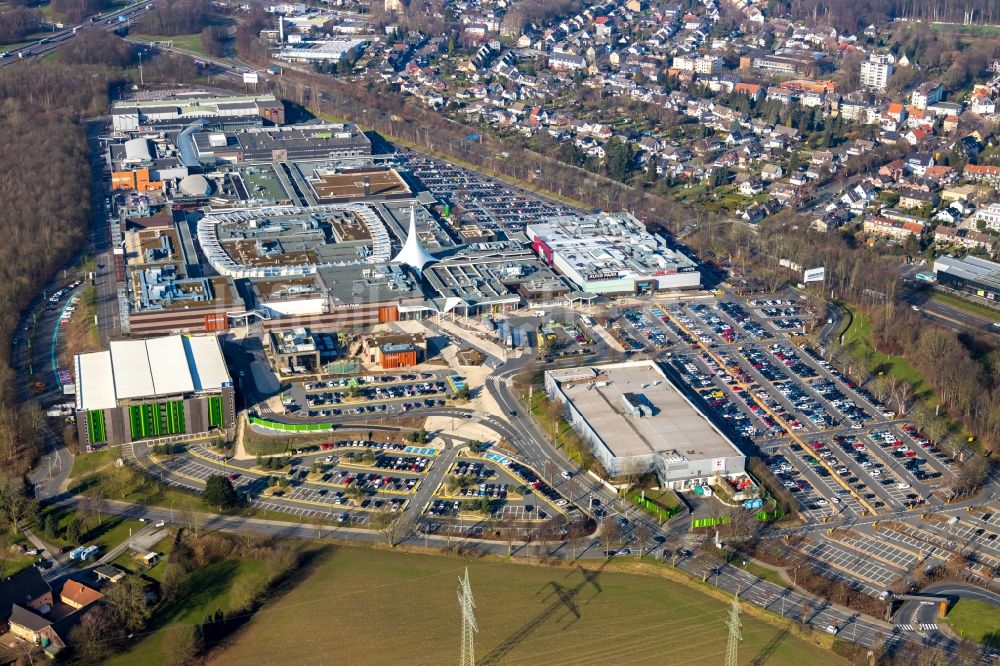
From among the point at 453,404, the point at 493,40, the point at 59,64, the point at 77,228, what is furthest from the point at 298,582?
the point at 493,40

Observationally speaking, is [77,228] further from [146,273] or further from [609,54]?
[609,54]

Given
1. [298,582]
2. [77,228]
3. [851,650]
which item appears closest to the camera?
[851,650]

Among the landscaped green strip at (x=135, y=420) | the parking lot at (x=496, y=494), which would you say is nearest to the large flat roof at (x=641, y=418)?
the parking lot at (x=496, y=494)

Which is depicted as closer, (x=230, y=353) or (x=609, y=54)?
(x=230, y=353)

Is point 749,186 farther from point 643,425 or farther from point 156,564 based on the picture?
point 156,564

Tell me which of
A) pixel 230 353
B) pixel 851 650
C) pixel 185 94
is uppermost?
pixel 185 94

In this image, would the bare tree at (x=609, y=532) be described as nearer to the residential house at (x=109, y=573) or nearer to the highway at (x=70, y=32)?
the residential house at (x=109, y=573)

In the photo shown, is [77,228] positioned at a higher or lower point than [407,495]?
higher

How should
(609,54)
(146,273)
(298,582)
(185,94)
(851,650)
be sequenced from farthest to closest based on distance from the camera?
1. (609,54)
2. (185,94)
3. (146,273)
4. (298,582)
5. (851,650)
